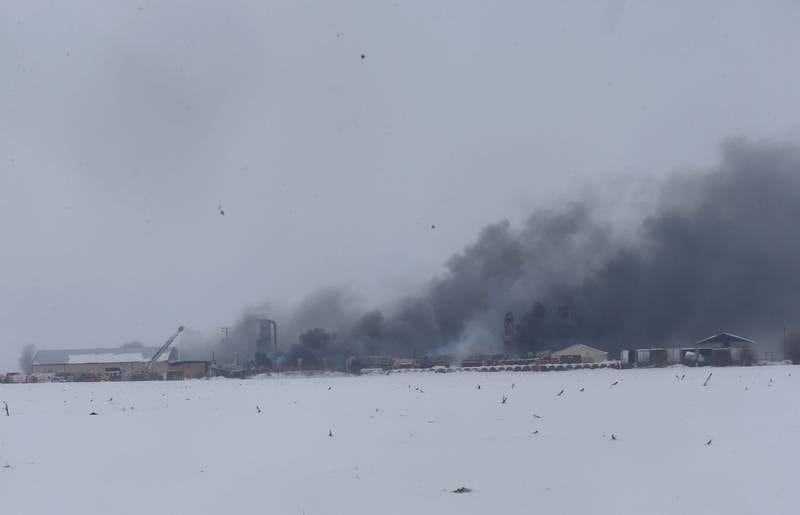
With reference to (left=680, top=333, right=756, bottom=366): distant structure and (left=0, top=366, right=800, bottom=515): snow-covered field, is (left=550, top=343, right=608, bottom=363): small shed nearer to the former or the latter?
(left=680, top=333, right=756, bottom=366): distant structure

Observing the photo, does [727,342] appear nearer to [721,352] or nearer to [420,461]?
[721,352]

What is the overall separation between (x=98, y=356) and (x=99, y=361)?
2.54 metres

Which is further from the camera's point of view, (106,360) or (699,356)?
(106,360)

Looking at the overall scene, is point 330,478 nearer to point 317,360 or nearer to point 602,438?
point 602,438

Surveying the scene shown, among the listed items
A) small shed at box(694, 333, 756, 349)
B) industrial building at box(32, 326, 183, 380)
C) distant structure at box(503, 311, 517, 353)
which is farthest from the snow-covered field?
industrial building at box(32, 326, 183, 380)

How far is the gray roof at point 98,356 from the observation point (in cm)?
13388

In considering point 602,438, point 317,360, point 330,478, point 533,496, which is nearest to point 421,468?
point 330,478

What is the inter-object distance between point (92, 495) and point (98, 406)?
23328 millimetres

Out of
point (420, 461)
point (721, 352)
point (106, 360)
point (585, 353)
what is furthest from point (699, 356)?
point (106, 360)

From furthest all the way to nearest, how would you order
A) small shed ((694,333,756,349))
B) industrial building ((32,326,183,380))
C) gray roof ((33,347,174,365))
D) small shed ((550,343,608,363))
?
gray roof ((33,347,174,365)), industrial building ((32,326,183,380)), small shed ((550,343,608,363)), small shed ((694,333,756,349))

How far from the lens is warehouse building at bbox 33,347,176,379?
425ft

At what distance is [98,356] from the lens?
135875 mm

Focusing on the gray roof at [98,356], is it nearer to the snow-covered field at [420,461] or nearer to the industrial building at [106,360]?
the industrial building at [106,360]

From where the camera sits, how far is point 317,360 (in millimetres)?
116125
